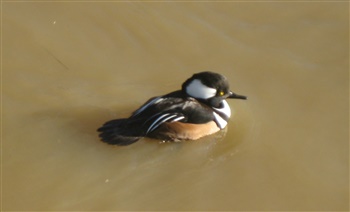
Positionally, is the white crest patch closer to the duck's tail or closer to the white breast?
the white breast

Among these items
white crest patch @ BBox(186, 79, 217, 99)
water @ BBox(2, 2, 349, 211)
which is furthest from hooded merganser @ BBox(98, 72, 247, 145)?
water @ BBox(2, 2, 349, 211)

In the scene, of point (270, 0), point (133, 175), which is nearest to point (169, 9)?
point (270, 0)

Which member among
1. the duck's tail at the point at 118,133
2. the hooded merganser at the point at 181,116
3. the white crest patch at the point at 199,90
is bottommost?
the duck's tail at the point at 118,133

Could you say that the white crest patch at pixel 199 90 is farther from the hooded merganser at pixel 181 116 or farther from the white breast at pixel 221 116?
the white breast at pixel 221 116

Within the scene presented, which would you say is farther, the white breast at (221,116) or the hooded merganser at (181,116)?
the white breast at (221,116)

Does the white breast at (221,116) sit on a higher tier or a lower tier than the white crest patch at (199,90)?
lower

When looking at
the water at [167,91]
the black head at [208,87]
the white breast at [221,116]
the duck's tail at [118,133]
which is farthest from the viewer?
the white breast at [221,116]

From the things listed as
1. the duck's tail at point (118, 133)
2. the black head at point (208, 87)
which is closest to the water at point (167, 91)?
the duck's tail at point (118, 133)

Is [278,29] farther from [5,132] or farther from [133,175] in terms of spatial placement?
[5,132]

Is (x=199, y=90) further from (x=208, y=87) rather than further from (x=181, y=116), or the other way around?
(x=181, y=116)

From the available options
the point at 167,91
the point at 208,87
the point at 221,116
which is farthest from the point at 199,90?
the point at 167,91
